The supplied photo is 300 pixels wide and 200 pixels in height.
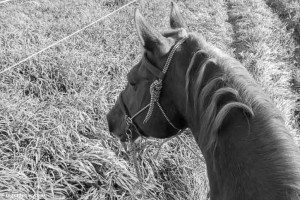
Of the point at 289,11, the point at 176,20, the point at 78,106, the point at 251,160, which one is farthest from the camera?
the point at 289,11

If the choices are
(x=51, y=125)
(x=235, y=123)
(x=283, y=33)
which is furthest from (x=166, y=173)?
(x=283, y=33)

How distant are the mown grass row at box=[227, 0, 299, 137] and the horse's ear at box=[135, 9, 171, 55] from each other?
3336mm

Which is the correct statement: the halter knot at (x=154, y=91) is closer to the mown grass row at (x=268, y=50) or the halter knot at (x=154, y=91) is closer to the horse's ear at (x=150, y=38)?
the horse's ear at (x=150, y=38)

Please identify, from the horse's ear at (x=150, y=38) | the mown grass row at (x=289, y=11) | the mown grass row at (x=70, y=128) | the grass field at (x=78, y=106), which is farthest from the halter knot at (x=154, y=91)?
the mown grass row at (x=289, y=11)

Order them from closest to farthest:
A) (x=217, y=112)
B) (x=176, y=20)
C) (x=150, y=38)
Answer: (x=217, y=112), (x=150, y=38), (x=176, y=20)

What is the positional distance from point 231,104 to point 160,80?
51cm

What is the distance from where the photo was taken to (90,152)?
2857 millimetres

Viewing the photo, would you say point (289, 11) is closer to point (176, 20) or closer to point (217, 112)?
point (176, 20)

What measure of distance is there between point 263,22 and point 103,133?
6524mm

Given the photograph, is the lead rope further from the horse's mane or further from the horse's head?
the horse's mane

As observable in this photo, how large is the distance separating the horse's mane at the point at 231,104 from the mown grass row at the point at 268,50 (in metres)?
3.34

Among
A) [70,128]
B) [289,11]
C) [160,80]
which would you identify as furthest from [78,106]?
[289,11]

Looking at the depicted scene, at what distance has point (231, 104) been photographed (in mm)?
1268

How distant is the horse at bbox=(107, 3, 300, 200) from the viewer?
3.80ft
